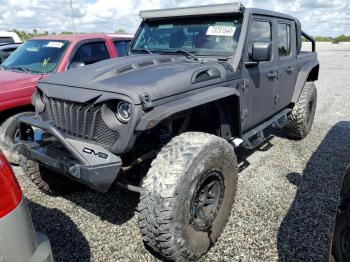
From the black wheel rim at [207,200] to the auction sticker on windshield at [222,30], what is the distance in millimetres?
1564

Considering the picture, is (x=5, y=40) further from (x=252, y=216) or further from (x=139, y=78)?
(x=252, y=216)

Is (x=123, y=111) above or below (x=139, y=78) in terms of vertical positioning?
below

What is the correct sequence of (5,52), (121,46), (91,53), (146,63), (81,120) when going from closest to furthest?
(81,120), (146,63), (91,53), (121,46), (5,52)

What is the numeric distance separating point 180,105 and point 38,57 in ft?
12.0

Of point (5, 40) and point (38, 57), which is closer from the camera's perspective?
point (38, 57)

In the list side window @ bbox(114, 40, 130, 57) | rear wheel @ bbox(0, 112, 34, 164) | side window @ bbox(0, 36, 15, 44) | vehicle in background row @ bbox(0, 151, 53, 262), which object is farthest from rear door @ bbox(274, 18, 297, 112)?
side window @ bbox(0, 36, 15, 44)

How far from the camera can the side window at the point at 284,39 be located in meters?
4.77

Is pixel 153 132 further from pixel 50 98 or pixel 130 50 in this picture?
pixel 130 50

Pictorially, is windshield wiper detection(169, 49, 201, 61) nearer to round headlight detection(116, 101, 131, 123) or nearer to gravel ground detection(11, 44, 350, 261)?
round headlight detection(116, 101, 131, 123)

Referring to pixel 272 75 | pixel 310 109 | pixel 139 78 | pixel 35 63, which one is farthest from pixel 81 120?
pixel 310 109

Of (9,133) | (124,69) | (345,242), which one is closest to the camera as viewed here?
(345,242)

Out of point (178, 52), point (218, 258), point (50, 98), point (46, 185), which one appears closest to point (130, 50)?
point (178, 52)

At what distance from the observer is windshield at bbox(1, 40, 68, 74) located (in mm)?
5293

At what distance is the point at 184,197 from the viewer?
2.59 metres
